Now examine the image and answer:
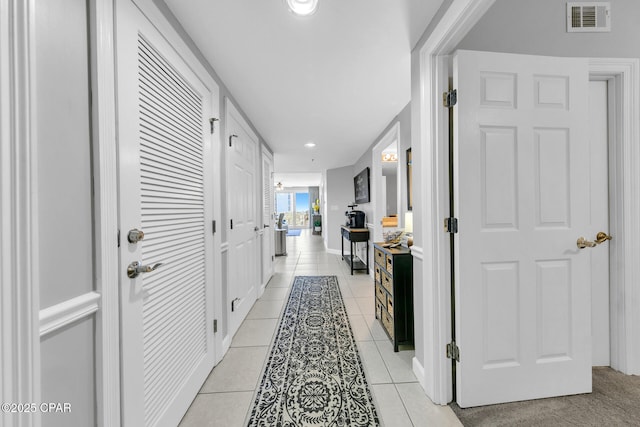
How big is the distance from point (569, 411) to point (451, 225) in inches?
46.6

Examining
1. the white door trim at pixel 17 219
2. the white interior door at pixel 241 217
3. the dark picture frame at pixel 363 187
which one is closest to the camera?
the white door trim at pixel 17 219

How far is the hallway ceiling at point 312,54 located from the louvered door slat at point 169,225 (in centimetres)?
40

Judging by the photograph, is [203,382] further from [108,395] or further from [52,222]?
[52,222]

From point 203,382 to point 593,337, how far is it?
2671mm

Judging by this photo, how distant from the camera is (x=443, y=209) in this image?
1499 mm

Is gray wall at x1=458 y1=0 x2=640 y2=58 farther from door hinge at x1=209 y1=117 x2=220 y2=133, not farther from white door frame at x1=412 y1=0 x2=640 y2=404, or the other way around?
door hinge at x1=209 y1=117 x2=220 y2=133

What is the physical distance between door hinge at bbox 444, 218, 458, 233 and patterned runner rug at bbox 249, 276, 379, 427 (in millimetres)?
1119

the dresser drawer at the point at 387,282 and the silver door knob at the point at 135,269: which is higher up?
the silver door knob at the point at 135,269

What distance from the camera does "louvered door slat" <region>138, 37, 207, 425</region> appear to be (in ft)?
3.85

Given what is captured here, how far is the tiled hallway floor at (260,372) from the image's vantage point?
1409 millimetres

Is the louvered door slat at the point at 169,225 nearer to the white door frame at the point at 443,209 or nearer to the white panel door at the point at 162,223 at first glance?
the white panel door at the point at 162,223

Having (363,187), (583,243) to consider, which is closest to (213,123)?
(583,243)

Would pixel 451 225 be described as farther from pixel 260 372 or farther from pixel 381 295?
pixel 260 372

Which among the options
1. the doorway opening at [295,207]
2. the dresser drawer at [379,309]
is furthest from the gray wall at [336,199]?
the doorway opening at [295,207]
